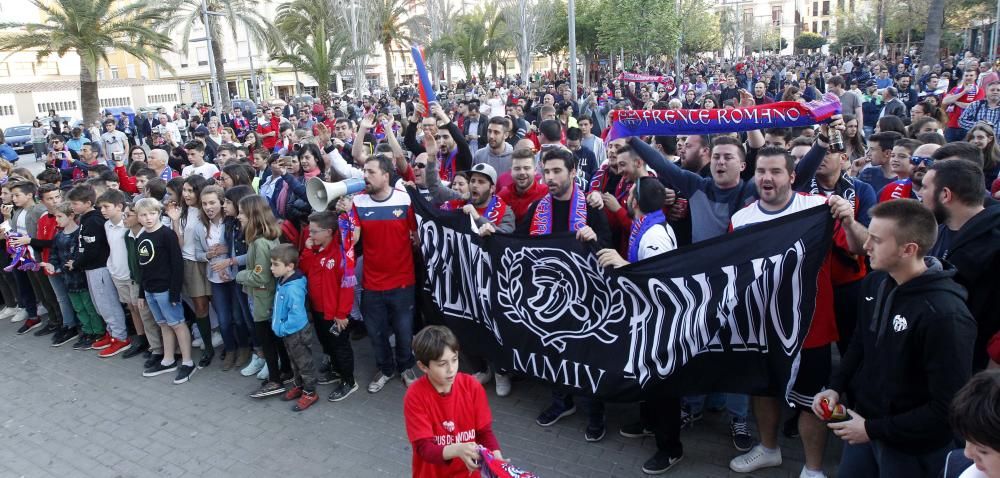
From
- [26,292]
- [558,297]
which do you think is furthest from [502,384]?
[26,292]

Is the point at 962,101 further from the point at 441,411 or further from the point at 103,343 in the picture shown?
the point at 103,343

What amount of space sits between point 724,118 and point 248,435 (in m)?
4.27

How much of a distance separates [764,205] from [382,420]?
10.8 ft

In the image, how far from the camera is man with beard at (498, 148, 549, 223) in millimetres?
5512

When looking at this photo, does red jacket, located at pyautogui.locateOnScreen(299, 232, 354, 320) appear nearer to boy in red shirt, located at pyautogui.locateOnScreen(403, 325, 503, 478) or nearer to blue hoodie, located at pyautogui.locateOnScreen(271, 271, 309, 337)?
blue hoodie, located at pyautogui.locateOnScreen(271, 271, 309, 337)

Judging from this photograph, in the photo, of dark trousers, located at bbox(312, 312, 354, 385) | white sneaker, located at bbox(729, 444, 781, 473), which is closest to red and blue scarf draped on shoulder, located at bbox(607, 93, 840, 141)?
white sneaker, located at bbox(729, 444, 781, 473)

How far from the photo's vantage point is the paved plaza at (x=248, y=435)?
15.1 feet

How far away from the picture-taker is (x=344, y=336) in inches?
225

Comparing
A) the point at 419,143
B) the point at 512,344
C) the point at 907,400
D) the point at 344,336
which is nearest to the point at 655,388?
the point at 512,344

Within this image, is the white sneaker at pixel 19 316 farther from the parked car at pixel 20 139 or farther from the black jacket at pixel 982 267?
the parked car at pixel 20 139

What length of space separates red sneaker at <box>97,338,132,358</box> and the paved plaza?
0.56 m

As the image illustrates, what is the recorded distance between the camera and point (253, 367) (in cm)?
644

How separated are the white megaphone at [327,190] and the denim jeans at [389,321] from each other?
0.84 metres

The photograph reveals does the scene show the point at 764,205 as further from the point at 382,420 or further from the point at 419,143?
the point at 419,143
